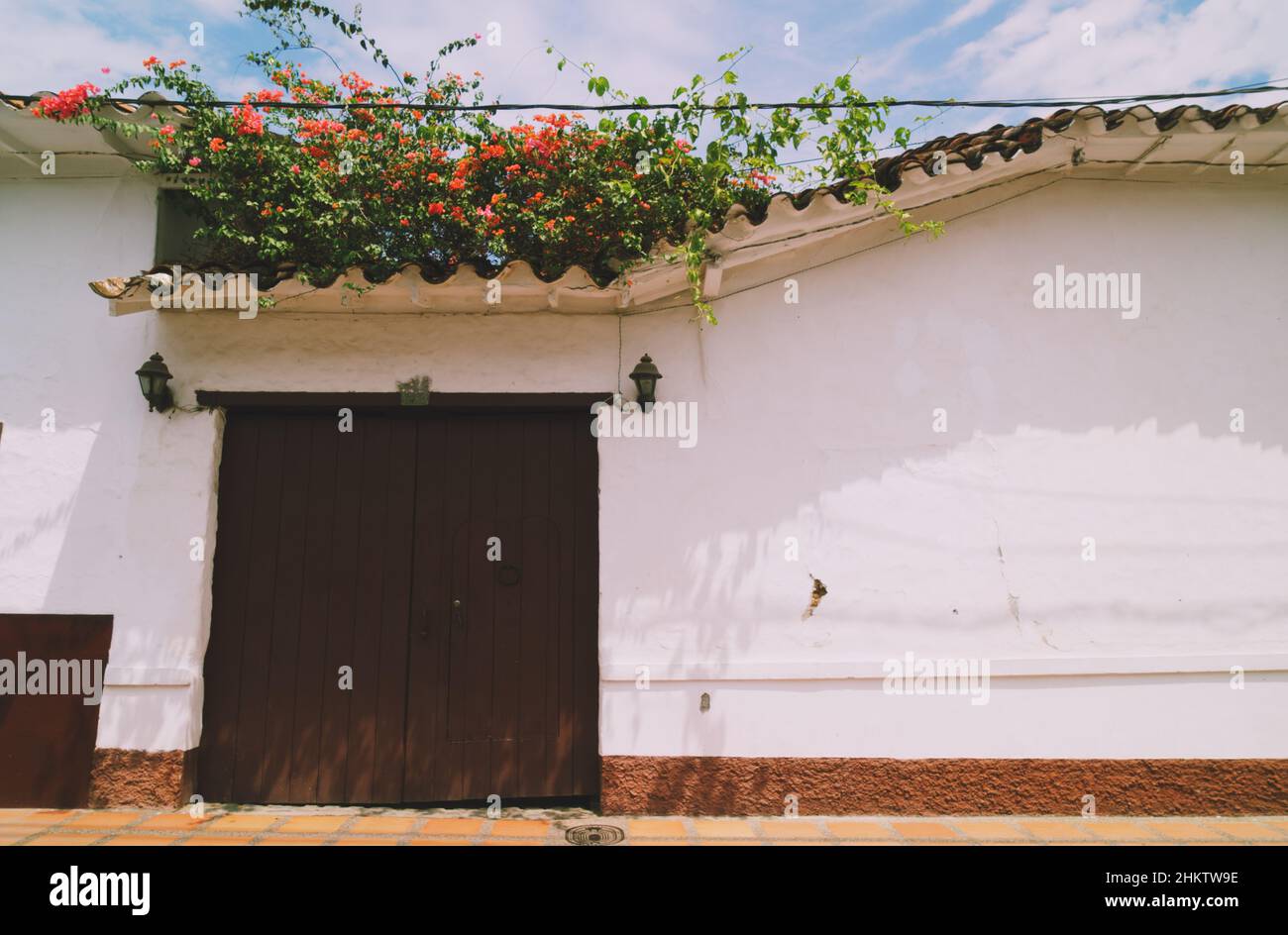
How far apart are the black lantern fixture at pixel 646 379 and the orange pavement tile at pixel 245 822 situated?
131 inches

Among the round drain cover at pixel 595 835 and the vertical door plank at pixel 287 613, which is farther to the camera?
the vertical door plank at pixel 287 613

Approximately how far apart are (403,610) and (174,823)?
66.1 inches

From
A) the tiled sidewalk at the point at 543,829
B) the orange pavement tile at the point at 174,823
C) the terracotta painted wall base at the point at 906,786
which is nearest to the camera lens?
the tiled sidewalk at the point at 543,829

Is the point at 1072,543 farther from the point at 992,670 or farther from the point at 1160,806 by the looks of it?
the point at 1160,806

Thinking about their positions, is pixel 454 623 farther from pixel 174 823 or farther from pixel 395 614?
pixel 174 823

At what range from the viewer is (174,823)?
162 inches

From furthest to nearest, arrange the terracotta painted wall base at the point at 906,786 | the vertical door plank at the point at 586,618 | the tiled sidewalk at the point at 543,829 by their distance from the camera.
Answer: the vertical door plank at the point at 586,618
the terracotta painted wall base at the point at 906,786
the tiled sidewalk at the point at 543,829

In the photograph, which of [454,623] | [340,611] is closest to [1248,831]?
[454,623]

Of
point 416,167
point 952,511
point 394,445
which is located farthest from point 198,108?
point 952,511

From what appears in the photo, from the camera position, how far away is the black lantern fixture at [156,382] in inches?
176

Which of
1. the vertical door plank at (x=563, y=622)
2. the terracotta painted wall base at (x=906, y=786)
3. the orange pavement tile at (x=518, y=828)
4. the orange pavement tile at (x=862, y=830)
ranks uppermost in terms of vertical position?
the vertical door plank at (x=563, y=622)

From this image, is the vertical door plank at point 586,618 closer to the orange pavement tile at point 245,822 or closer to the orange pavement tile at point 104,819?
the orange pavement tile at point 245,822

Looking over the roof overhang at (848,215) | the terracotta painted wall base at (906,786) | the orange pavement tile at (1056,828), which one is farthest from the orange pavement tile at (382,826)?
the orange pavement tile at (1056,828)

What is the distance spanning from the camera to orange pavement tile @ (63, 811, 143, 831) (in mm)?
4070
